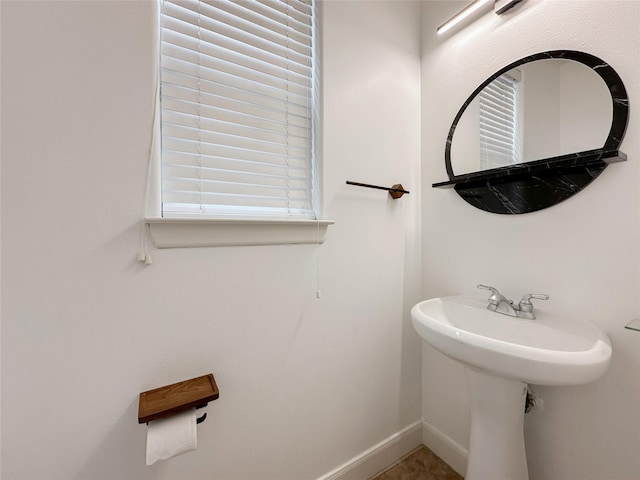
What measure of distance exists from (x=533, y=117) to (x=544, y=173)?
0.79ft

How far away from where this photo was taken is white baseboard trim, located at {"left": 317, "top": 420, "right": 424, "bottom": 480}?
3.69ft

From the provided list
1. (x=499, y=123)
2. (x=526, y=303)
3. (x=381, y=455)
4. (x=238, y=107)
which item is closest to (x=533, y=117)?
(x=499, y=123)

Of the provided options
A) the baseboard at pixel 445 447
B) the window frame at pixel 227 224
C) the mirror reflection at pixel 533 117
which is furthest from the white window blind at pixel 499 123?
the baseboard at pixel 445 447

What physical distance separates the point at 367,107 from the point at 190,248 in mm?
972

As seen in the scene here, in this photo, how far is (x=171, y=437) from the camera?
674 mm

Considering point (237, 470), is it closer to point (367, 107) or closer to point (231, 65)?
point (231, 65)

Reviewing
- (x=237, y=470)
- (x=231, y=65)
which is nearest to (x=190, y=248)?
(x=231, y=65)

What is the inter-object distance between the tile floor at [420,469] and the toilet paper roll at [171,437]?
3.26 ft

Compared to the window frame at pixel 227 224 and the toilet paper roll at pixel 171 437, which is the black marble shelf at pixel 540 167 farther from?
the toilet paper roll at pixel 171 437

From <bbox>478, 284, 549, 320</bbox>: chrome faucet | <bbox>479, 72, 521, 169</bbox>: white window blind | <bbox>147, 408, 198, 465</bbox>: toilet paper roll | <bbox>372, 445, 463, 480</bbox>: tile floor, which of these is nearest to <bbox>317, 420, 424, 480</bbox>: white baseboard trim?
<bbox>372, 445, 463, 480</bbox>: tile floor

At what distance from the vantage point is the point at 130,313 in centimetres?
74

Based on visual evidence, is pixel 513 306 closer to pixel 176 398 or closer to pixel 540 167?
pixel 540 167

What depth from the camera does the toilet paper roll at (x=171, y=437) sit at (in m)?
0.65

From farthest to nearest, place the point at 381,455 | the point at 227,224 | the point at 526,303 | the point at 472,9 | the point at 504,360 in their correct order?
1. the point at 381,455
2. the point at 472,9
3. the point at 526,303
4. the point at 227,224
5. the point at 504,360
